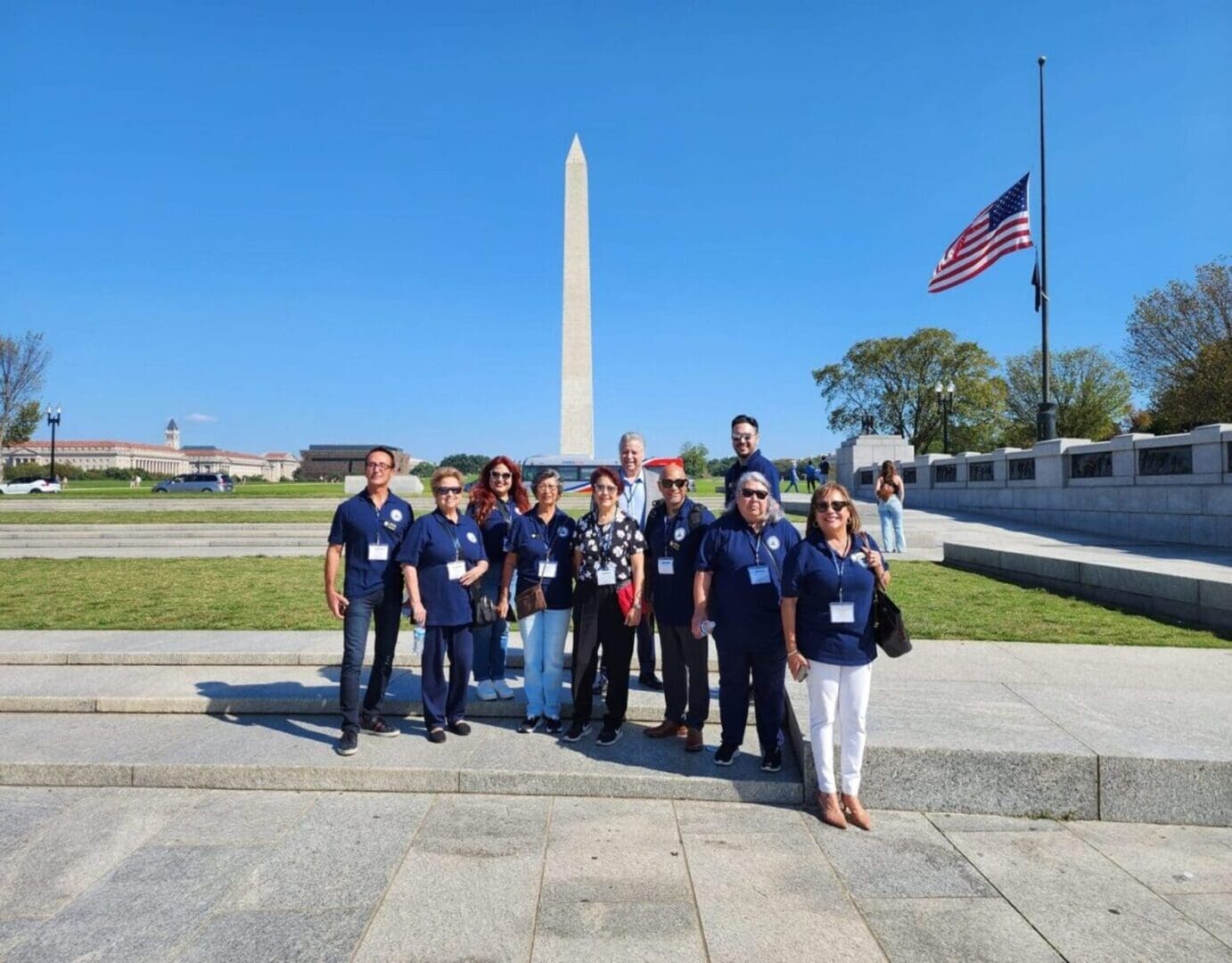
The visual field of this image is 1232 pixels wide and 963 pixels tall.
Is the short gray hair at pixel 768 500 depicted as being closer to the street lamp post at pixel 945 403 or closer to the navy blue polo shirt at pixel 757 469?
the navy blue polo shirt at pixel 757 469

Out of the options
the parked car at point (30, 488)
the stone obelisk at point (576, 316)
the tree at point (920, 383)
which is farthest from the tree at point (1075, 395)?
the parked car at point (30, 488)

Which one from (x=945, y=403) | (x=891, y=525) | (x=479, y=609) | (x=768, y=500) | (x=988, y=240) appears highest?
(x=988, y=240)

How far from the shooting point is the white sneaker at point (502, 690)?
532 cm

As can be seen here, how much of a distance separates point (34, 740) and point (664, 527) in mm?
4134

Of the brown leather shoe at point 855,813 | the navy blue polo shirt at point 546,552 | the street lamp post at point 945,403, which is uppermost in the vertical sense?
the street lamp post at point 945,403

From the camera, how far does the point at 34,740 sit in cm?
472

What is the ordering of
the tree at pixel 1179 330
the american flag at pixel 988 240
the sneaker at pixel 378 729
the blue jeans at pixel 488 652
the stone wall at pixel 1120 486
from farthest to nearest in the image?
the tree at pixel 1179 330, the american flag at pixel 988 240, the stone wall at pixel 1120 486, the blue jeans at pixel 488 652, the sneaker at pixel 378 729

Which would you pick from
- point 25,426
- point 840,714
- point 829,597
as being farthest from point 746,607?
point 25,426

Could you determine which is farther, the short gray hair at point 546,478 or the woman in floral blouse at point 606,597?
the short gray hair at point 546,478

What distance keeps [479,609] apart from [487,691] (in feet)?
2.93

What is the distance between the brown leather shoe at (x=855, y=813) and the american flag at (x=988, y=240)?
54.3 feet

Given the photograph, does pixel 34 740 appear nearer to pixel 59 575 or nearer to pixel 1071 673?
pixel 1071 673

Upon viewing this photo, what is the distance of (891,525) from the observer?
13180 millimetres

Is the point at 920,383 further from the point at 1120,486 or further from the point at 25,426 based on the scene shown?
the point at 25,426
